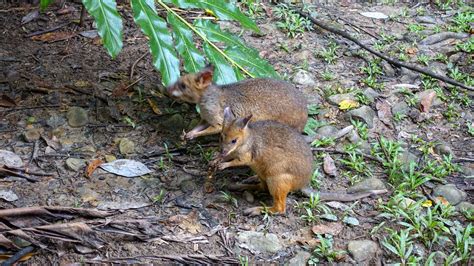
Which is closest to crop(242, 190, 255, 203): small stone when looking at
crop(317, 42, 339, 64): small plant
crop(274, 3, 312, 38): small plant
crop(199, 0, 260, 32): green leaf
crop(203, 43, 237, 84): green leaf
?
crop(203, 43, 237, 84): green leaf

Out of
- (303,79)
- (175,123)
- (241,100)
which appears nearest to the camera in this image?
(241,100)

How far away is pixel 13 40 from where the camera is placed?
6531mm

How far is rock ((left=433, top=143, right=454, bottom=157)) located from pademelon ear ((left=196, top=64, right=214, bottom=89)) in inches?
91.0

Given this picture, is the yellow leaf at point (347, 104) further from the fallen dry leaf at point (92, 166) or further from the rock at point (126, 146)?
the fallen dry leaf at point (92, 166)

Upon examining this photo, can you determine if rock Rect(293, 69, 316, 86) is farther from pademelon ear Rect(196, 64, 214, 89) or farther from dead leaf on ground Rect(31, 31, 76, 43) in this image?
dead leaf on ground Rect(31, 31, 76, 43)

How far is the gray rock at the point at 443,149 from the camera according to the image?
564 centimetres

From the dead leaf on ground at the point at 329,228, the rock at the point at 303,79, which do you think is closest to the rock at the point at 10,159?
the dead leaf on ground at the point at 329,228

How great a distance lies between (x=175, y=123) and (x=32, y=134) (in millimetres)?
1303

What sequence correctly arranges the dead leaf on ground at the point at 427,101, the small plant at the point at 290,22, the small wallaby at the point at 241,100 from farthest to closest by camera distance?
the small plant at the point at 290,22 < the dead leaf on ground at the point at 427,101 < the small wallaby at the point at 241,100

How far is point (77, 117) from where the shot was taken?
5.46 meters

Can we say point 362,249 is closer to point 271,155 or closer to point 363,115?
point 271,155

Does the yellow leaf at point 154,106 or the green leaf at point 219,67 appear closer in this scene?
the green leaf at point 219,67

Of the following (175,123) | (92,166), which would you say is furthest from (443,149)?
(92,166)

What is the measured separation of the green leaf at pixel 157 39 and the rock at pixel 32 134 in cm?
132
